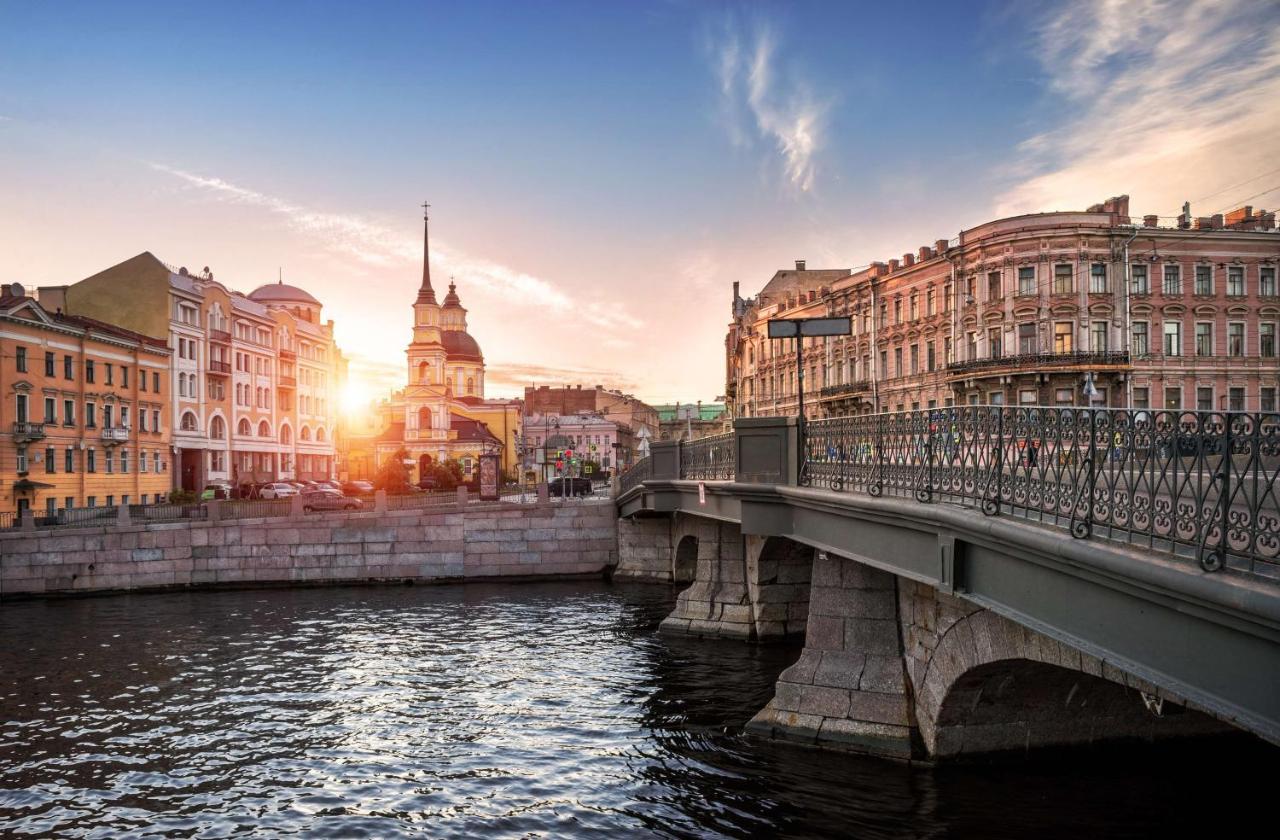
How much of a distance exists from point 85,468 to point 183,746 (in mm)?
38570

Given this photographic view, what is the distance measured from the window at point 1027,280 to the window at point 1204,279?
782 cm

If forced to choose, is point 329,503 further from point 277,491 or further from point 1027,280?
point 1027,280

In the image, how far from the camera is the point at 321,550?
117 ft

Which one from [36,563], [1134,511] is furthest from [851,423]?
[36,563]

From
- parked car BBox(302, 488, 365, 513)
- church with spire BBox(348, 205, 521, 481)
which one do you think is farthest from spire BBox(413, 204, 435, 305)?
parked car BBox(302, 488, 365, 513)

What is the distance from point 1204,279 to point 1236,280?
5.17 feet

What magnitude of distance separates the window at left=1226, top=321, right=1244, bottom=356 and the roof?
224 feet

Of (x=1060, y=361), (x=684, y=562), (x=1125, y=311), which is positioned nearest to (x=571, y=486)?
(x=684, y=562)

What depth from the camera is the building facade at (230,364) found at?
182ft

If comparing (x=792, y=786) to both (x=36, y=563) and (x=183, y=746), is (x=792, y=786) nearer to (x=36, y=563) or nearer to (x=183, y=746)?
(x=183, y=746)

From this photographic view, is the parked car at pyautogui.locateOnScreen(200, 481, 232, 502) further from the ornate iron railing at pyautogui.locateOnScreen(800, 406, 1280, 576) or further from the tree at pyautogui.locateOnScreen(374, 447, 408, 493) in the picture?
the ornate iron railing at pyautogui.locateOnScreen(800, 406, 1280, 576)

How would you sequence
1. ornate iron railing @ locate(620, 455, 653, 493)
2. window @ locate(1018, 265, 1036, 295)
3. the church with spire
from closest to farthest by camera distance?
ornate iron railing @ locate(620, 455, 653, 493), window @ locate(1018, 265, 1036, 295), the church with spire

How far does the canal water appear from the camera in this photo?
1097 centimetres

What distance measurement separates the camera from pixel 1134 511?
6094mm
